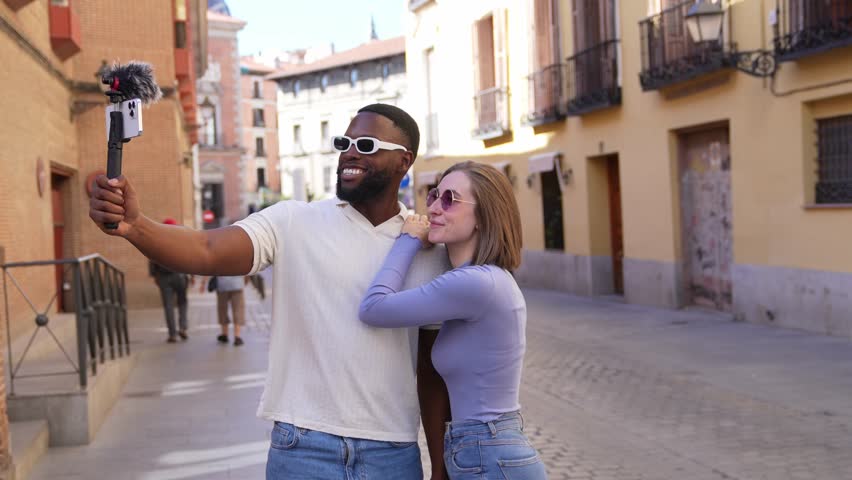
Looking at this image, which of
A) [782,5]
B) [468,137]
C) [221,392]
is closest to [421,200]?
[468,137]

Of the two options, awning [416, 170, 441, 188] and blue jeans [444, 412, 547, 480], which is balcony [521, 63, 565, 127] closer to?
awning [416, 170, 441, 188]

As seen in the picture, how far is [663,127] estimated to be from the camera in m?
16.3

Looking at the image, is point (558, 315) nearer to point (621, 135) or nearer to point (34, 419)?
point (621, 135)

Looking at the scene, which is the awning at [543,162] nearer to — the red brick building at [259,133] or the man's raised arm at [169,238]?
the man's raised arm at [169,238]

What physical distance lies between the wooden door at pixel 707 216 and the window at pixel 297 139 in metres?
57.0

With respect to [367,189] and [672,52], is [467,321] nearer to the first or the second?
[367,189]

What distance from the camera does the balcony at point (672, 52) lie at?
46.6 feet

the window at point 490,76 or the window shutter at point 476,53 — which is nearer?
the window at point 490,76

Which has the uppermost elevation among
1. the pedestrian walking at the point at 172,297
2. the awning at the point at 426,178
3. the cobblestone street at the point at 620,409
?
the awning at the point at 426,178

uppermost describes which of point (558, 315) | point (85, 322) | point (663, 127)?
point (663, 127)

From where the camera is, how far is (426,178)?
95.0 feet

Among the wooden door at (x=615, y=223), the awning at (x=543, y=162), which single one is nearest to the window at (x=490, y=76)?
the awning at (x=543, y=162)

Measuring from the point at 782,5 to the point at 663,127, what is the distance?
3773 millimetres

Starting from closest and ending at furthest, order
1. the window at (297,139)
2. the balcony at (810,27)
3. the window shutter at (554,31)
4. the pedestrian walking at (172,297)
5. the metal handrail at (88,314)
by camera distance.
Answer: the metal handrail at (88,314) → the balcony at (810,27) → the pedestrian walking at (172,297) → the window shutter at (554,31) → the window at (297,139)
